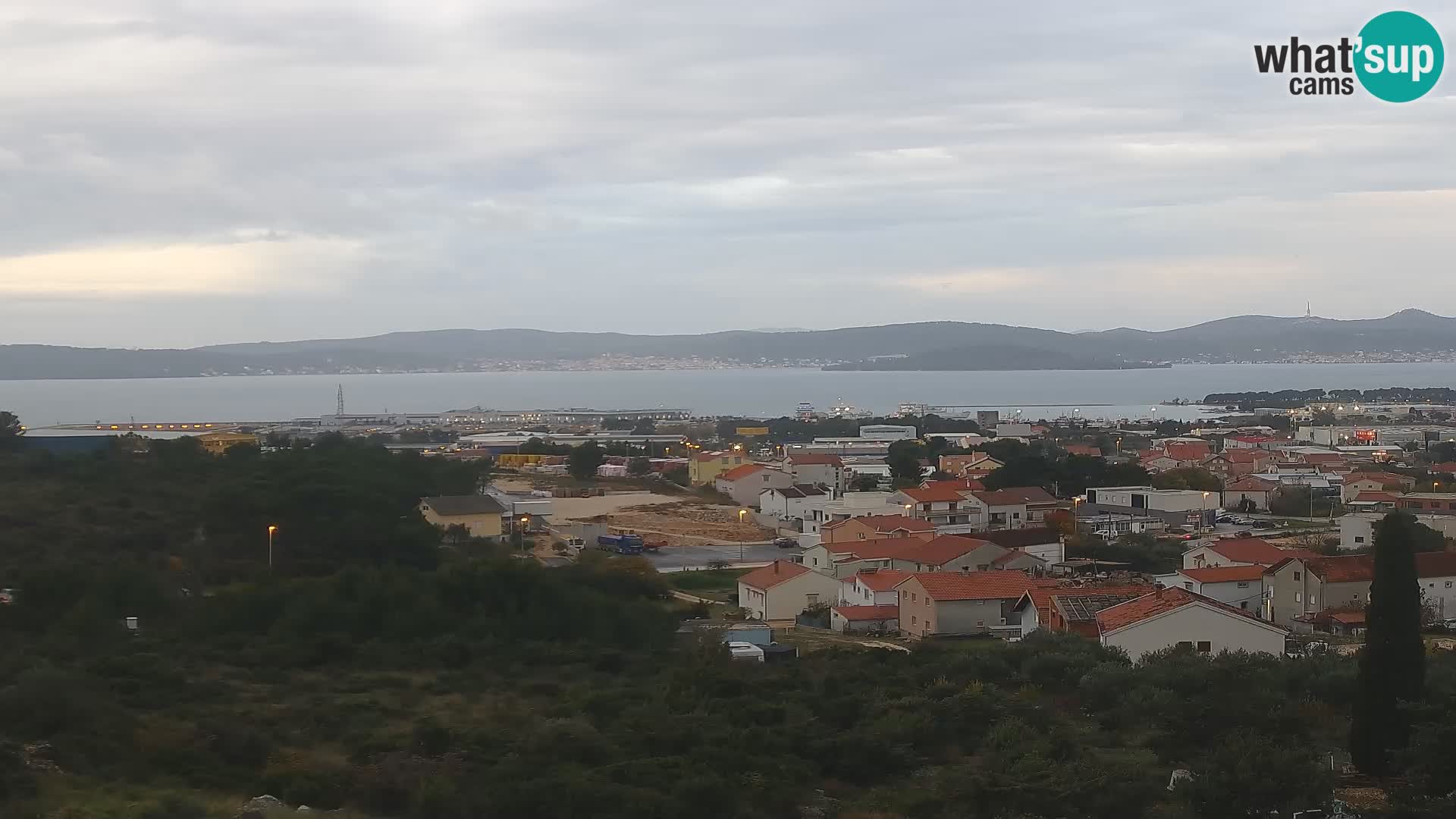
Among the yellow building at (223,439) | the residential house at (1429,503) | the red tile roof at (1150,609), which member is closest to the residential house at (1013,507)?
the residential house at (1429,503)

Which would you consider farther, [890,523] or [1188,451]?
[1188,451]

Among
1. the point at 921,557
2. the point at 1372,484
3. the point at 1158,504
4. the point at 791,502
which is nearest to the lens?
the point at 921,557

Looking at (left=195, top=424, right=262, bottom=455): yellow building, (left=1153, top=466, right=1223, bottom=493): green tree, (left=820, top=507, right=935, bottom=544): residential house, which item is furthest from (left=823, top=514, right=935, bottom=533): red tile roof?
(left=195, top=424, right=262, bottom=455): yellow building

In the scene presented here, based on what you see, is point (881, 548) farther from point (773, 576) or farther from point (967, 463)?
point (967, 463)

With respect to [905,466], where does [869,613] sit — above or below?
below

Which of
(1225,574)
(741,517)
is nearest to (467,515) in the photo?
(741,517)

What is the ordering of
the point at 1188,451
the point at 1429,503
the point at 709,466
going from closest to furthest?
the point at 1429,503
the point at 709,466
the point at 1188,451

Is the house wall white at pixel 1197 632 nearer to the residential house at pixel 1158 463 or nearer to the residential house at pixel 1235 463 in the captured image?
the residential house at pixel 1235 463

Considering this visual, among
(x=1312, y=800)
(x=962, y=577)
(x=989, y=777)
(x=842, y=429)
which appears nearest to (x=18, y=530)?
(x=962, y=577)

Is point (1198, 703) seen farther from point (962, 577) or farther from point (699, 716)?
point (962, 577)
